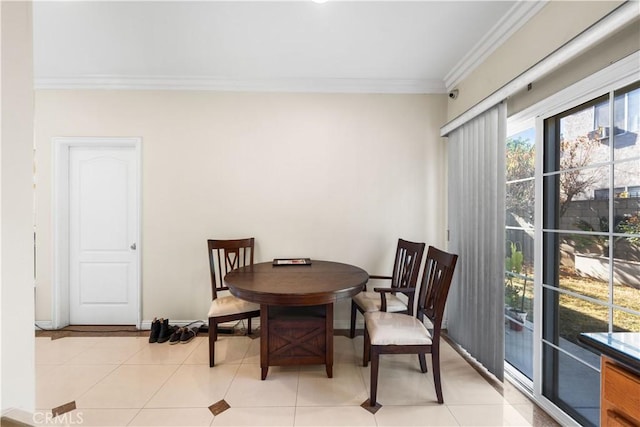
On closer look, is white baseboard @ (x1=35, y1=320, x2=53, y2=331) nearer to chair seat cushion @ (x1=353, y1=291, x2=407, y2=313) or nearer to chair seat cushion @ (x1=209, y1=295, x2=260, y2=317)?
chair seat cushion @ (x1=209, y1=295, x2=260, y2=317)

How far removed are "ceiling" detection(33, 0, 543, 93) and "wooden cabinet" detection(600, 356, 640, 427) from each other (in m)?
2.09

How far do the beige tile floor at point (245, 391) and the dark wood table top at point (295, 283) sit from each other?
0.70 m

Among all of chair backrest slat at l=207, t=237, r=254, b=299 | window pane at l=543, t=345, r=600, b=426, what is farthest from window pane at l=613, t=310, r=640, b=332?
chair backrest slat at l=207, t=237, r=254, b=299

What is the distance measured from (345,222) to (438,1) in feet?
6.62

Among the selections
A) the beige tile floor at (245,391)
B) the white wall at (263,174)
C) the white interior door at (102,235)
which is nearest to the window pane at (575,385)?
the beige tile floor at (245,391)

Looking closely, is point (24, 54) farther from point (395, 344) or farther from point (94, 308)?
point (94, 308)

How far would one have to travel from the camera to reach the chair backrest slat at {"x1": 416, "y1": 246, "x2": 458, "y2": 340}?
1.93m

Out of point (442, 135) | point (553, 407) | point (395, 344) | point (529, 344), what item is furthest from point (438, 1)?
point (553, 407)

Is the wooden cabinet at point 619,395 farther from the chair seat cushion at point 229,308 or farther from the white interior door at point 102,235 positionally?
the white interior door at point 102,235

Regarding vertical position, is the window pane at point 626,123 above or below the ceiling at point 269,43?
below

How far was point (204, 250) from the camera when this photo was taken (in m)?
3.07

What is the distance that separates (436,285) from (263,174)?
204 centimetres

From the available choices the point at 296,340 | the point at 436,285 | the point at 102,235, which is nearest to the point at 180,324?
the point at 102,235

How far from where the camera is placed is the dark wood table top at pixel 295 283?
1907 millimetres
